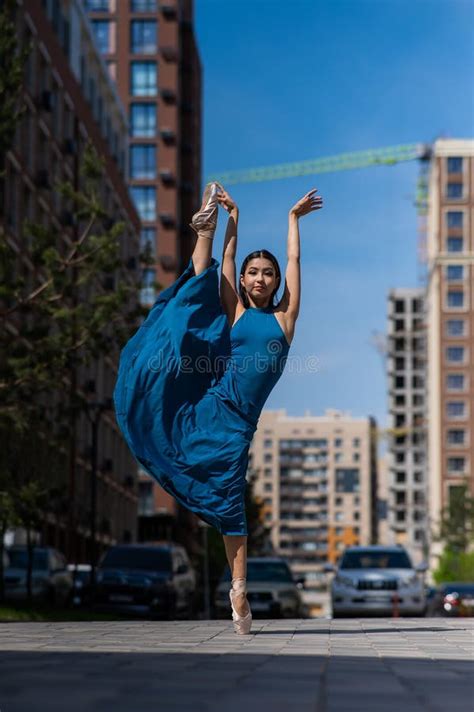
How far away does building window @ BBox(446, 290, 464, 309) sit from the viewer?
142 metres

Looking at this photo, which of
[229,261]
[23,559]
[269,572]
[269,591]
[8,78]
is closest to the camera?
[229,261]

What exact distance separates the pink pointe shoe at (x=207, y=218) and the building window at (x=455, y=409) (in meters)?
130

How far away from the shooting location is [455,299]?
470 ft

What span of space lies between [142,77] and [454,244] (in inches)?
2089

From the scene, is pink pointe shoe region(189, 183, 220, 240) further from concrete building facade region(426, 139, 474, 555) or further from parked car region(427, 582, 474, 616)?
concrete building facade region(426, 139, 474, 555)

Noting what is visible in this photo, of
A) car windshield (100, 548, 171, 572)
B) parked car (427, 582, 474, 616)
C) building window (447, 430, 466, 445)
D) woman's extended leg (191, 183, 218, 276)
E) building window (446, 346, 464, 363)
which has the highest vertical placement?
building window (446, 346, 464, 363)

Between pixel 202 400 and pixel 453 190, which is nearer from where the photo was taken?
pixel 202 400

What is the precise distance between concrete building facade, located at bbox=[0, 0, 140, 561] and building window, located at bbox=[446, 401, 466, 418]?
61.5 meters

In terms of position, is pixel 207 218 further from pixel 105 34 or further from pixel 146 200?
pixel 105 34

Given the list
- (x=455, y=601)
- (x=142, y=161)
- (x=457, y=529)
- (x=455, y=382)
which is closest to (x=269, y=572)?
(x=455, y=601)

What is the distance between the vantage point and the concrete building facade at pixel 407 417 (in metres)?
172

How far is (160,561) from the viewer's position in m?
28.4

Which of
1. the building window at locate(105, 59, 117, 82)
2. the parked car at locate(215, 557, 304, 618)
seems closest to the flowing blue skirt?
the parked car at locate(215, 557, 304, 618)

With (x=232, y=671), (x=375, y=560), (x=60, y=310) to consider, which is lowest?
(x=375, y=560)
